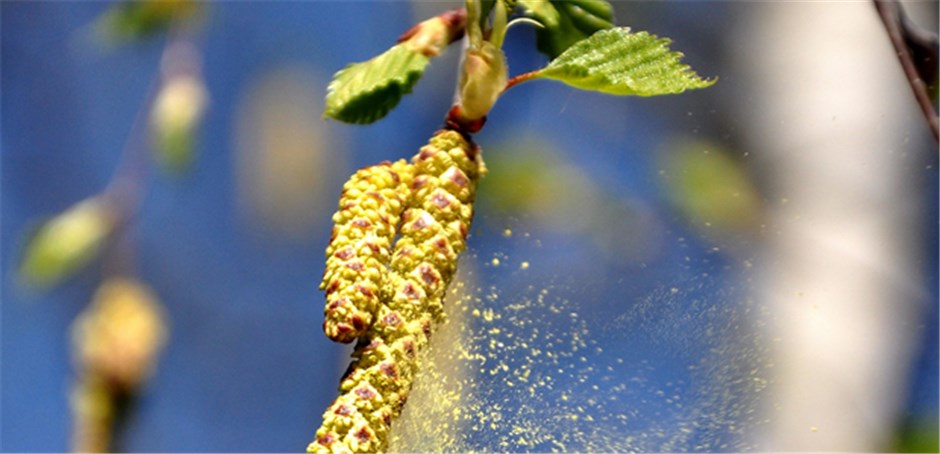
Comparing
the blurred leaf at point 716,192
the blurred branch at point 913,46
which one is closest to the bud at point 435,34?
the blurred branch at point 913,46

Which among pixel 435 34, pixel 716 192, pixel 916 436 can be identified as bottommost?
pixel 916 436

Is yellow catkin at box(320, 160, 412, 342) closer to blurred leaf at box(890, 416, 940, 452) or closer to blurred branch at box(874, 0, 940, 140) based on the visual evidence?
blurred branch at box(874, 0, 940, 140)

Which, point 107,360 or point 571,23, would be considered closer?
point 571,23

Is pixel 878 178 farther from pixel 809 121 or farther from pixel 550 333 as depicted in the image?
pixel 550 333

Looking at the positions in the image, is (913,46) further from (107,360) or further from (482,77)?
(107,360)

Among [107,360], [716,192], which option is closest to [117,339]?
[107,360]

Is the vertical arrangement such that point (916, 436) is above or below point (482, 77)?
below
